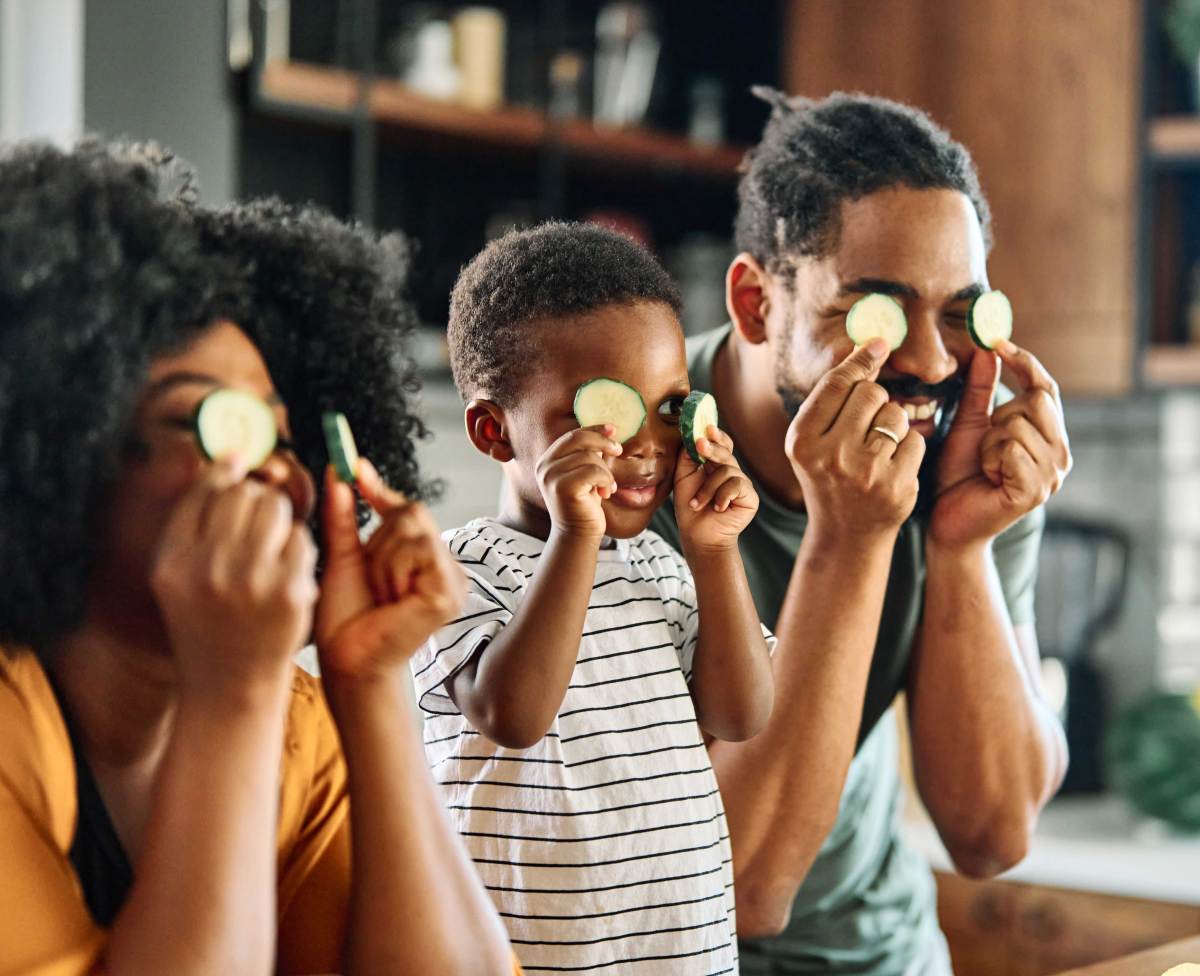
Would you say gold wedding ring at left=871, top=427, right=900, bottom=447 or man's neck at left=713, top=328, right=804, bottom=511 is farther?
man's neck at left=713, top=328, right=804, bottom=511

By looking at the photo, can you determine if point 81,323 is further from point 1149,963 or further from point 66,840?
point 1149,963

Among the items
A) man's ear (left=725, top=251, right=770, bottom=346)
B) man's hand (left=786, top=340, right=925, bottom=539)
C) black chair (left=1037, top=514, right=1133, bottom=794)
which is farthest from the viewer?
black chair (left=1037, top=514, right=1133, bottom=794)

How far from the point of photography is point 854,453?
1.10 m

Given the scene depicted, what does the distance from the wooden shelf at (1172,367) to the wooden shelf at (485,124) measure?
115 cm

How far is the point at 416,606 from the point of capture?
76cm

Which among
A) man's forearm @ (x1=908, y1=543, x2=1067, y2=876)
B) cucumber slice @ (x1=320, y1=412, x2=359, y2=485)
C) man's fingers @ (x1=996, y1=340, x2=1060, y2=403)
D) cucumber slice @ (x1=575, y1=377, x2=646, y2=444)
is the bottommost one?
man's forearm @ (x1=908, y1=543, x2=1067, y2=876)

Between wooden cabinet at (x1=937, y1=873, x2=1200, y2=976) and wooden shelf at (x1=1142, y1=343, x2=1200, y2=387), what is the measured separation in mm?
1026

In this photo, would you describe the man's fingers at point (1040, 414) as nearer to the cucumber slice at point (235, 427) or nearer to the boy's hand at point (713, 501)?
the boy's hand at point (713, 501)

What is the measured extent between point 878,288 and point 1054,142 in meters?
1.98

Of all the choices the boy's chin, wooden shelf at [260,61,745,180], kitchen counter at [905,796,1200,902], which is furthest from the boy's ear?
wooden shelf at [260,61,745,180]

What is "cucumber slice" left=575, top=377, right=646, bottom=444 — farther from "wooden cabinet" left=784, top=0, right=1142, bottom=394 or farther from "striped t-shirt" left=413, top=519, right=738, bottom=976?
"wooden cabinet" left=784, top=0, right=1142, bottom=394

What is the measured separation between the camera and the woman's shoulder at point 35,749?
738mm

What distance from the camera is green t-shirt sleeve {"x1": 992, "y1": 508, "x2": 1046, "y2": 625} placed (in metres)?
1.46

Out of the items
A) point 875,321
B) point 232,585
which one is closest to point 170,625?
point 232,585
